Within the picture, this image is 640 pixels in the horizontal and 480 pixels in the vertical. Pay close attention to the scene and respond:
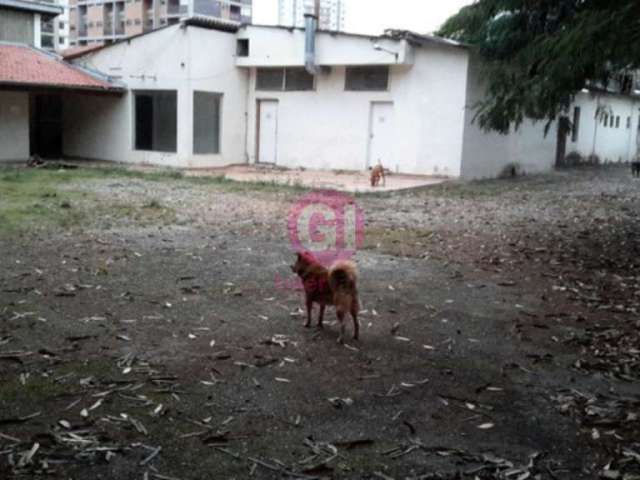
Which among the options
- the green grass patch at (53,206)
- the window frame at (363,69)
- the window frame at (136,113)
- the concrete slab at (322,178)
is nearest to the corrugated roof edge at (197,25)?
the window frame at (136,113)

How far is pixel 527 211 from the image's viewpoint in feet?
40.1

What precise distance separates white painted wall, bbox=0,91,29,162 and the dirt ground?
11.8 meters

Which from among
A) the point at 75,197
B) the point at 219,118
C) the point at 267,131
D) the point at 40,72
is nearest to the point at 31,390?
the point at 75,197

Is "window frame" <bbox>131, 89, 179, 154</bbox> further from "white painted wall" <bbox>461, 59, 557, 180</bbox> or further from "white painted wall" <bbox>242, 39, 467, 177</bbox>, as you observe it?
"white painted wall" <bbox>461, 59, 557, 180</bbox>

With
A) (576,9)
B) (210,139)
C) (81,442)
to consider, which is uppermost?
(576,9)

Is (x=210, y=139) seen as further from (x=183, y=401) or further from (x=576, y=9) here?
(x=183, y=401)

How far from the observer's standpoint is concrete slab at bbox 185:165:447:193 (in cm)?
1530

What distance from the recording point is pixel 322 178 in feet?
56.4

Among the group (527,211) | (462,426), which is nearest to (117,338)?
(462,426)

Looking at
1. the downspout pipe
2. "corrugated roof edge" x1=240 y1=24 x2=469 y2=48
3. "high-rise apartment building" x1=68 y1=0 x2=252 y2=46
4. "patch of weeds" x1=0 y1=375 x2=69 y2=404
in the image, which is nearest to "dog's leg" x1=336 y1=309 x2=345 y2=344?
"patch of weeds" x1=0 y1=375 x2=69 y2=404

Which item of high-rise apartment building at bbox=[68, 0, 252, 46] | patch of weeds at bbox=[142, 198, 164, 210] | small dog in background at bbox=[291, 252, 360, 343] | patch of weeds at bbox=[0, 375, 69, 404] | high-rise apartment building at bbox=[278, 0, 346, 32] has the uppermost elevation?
high-rise apartment building at bbox=[68, 0, 252, 46]

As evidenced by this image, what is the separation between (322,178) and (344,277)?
12.7 metres

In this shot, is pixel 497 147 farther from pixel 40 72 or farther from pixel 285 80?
pixel 40 72

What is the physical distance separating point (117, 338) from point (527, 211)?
30.5 ft
